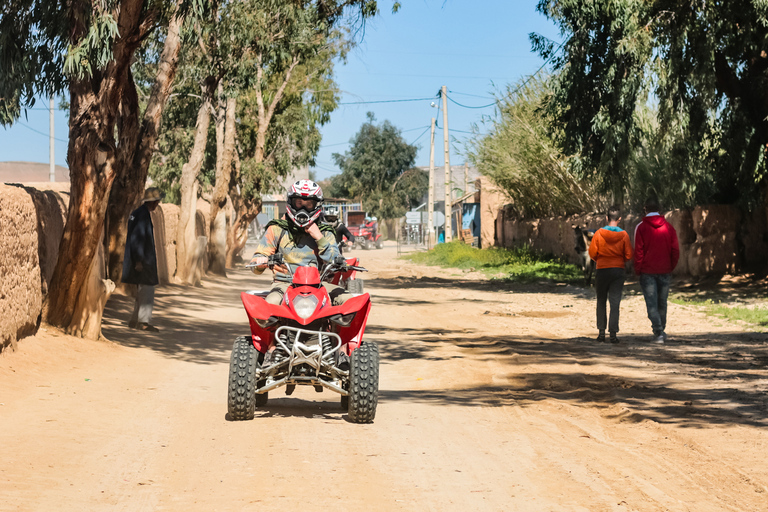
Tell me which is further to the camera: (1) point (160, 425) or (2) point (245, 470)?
(1) point (160, 425)

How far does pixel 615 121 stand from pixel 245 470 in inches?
701

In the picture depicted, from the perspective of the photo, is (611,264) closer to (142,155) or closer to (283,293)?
(283,293)

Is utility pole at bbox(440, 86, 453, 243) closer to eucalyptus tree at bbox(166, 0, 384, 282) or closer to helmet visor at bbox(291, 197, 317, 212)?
eucalyptus tree at bbox(166, 0, 384, 282)

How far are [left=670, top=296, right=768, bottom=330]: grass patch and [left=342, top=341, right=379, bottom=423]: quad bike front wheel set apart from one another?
30.9 feet

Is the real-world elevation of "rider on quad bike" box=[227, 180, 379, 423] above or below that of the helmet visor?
below

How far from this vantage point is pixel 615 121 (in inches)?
856

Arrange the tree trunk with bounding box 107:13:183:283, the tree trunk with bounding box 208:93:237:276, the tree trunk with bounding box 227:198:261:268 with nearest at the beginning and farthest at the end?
the tree trunk with bounding box 107:13:183:283 → the tree trunk with bounding box 208:93:237:276 → the tree trunk with bounding box 227:198:261:268

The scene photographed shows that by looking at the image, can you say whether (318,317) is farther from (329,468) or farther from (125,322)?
(125,322)

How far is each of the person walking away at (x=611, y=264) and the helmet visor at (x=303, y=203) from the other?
19.4ft

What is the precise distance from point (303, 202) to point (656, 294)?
6856mm

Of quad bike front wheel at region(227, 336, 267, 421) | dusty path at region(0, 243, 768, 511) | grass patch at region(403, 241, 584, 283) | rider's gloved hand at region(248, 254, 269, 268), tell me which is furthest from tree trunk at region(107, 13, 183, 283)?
grass patch at region(403, 241, 584, 283)

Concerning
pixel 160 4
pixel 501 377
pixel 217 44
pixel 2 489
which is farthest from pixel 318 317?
pixel 217 44

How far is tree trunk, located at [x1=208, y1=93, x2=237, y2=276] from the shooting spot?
90.8 feet

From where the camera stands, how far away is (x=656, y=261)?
42.3 feet
